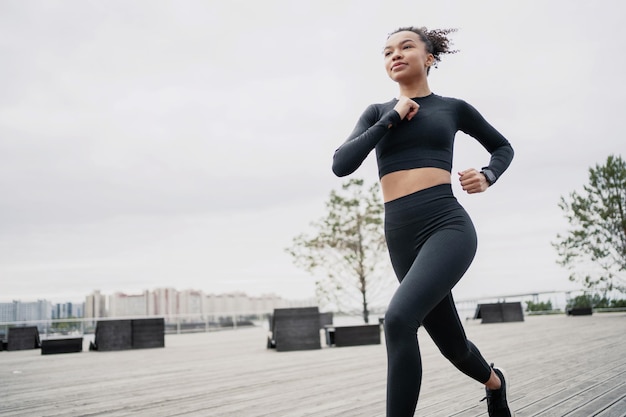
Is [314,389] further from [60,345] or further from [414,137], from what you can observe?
[60,345]

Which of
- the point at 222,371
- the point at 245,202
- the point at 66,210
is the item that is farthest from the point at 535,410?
the point at 66,210

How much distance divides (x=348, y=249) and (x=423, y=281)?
13384mm

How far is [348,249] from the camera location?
14.7 metres

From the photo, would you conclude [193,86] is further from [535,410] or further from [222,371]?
[535,410]

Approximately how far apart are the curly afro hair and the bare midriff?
1.94 feet

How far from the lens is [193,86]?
17.1m

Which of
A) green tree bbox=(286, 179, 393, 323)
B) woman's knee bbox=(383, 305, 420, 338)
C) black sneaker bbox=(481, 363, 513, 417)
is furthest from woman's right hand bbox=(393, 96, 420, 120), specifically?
green tree bbox=(286, 179, 393, 323)

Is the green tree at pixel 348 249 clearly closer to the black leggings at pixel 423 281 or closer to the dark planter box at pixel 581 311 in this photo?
the dark planter box at pixel 581 311

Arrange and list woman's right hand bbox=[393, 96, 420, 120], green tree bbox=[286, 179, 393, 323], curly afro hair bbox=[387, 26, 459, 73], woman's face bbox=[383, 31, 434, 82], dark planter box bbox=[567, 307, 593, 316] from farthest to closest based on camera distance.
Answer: dark planter box bbox=[567, 307, 593, 316]
green tree bbox=[286, 179, 393, 323]
curly afro hair bbox=[387, 26, 459, 73]
woman's face bbox=[383, 31, 434, 82]
woman's right hand bbox=[393, 96, 420, 120]

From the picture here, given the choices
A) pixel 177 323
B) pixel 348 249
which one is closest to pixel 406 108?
pixel 348 249

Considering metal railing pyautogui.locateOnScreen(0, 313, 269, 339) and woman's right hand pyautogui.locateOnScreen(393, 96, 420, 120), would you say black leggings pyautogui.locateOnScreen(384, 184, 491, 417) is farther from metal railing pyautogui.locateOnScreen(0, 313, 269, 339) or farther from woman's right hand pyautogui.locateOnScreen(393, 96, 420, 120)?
metal railing pyautogui.locateOnScreen(0, 313, 269, 339)

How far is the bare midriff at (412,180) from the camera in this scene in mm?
1629

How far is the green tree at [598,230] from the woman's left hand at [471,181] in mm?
18238

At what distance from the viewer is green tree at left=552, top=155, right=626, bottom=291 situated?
55.2 feet
